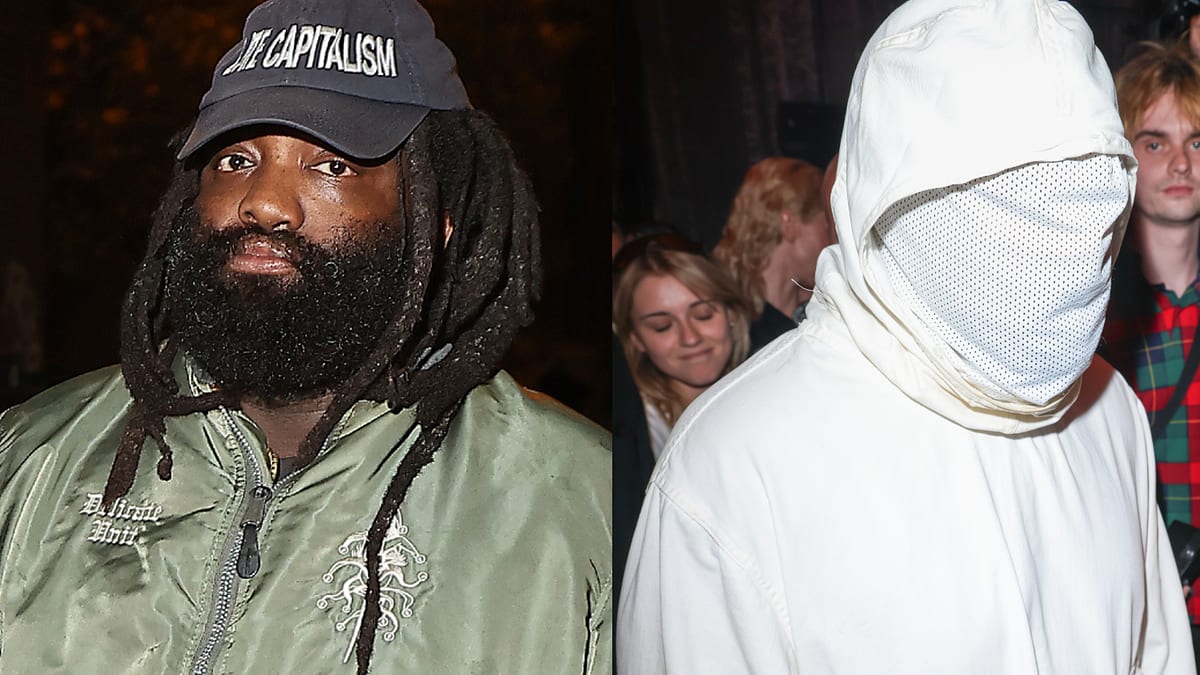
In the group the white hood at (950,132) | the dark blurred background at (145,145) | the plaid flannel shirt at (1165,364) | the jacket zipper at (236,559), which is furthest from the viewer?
the plaid flannel shirt at (1165,364)

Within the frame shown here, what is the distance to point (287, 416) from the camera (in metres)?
2.06

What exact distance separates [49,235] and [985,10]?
1674 mm

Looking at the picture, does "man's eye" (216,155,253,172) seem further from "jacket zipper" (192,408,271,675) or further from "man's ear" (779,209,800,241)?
"man's ear" (779,209,800,241)

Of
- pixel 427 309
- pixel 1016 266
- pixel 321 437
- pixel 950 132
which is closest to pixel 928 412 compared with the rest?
pixel 1016 266

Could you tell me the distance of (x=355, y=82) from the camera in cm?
197

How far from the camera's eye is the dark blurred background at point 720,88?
2525 mm

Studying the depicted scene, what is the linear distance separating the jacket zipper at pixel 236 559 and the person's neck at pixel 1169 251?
171cm

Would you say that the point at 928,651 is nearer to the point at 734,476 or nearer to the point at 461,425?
the point at 734,476

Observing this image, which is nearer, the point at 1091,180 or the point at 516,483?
the point at 1091,180

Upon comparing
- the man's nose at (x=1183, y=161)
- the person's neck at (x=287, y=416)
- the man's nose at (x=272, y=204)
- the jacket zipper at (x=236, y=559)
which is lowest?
the jacket zipper at (x=236, y=559)

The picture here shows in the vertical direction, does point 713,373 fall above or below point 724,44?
below

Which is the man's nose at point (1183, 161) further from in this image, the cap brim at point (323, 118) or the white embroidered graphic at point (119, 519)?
the white embroidered graphic at point (119, 519)

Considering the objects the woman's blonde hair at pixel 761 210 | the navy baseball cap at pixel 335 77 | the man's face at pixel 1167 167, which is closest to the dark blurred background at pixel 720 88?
the woman's blonde hair at pixel 761 210

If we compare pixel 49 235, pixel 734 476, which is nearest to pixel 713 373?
pixel 734 476
